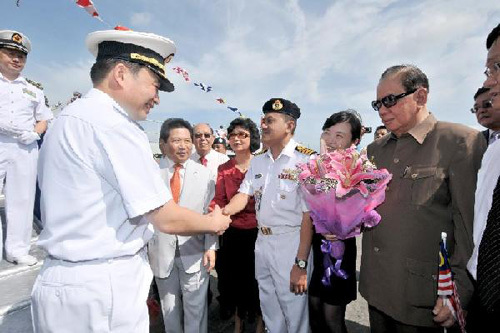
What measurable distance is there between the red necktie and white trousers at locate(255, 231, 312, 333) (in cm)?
118

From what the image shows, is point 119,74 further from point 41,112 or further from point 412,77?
point 41,112

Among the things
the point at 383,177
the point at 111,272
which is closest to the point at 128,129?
the point at 111,272

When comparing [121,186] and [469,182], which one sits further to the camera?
[469,182]

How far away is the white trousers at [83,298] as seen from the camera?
5.34 ft

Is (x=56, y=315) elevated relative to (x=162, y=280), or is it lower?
elevated

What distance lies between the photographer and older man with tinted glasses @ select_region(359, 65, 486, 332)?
1.90 meters

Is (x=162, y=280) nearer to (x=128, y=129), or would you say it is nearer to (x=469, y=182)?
(x=128, y=129)

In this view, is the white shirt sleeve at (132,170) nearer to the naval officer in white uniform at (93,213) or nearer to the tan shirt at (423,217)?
the naval officer in white uniform at (93,213)

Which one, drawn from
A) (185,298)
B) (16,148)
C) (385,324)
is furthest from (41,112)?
(385,324)

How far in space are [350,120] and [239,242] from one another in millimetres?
2152

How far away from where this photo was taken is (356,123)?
336 centimetres

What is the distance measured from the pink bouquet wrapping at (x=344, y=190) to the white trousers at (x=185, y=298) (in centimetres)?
174

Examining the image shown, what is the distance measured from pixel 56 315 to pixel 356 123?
323 centimetres

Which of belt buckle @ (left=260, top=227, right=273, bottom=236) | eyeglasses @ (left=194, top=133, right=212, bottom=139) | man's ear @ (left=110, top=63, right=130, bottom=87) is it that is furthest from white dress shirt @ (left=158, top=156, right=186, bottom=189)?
man's ear @ (left=110, top=63, right=130, bottom=87)
